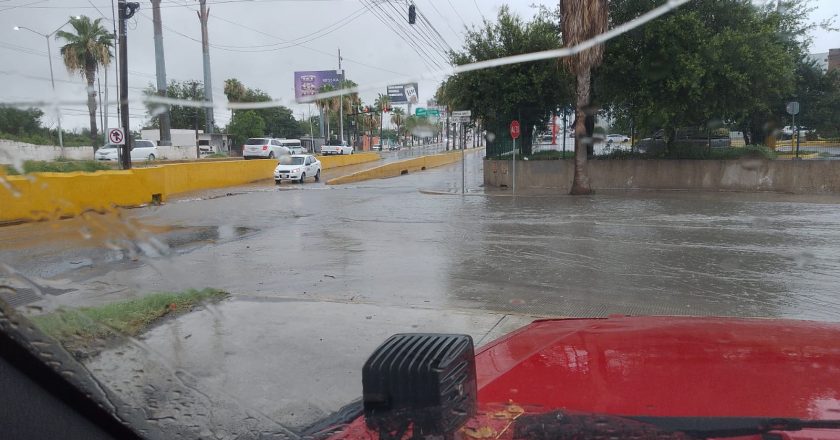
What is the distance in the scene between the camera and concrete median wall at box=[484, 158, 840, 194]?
21.5 m

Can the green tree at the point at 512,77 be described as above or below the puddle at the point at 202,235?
above

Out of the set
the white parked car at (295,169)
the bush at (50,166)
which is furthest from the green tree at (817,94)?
the bush at (50,166)

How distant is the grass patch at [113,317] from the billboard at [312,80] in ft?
12.7

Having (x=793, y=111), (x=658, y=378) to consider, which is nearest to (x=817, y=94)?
(x=793, y=111)

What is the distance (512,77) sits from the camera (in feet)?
79.1

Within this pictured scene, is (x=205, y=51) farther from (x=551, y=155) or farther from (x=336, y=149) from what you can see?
(x=336, y=149)

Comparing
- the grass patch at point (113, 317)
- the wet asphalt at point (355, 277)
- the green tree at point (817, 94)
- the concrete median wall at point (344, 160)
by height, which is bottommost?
the wet asphalt at point (355, 277)

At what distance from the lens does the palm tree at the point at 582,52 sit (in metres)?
17.0

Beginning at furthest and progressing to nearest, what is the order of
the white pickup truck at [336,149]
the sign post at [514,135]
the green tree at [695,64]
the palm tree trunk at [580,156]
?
the white pickup truck at [336,149]
the sign post at [514,135]
the palm tree trunk at [580,156]
the green tree at [695,64]

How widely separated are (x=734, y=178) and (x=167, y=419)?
2377 cm

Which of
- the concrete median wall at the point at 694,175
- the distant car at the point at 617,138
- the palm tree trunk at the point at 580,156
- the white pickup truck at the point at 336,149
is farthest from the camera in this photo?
the white pickup truck at the point at 336,149

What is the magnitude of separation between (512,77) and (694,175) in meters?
7.74

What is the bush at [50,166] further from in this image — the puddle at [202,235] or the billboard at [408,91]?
the billboard at [408,91]

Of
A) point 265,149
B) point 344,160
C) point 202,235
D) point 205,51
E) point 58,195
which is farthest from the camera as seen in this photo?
point 344,160
